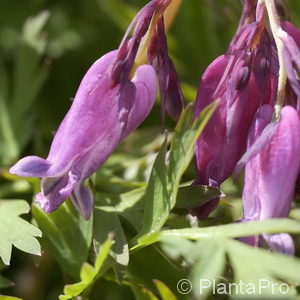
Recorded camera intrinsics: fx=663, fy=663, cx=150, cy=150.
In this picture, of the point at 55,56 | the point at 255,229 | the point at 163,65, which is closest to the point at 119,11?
the point at 55,56

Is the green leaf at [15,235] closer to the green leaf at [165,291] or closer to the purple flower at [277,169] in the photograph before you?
the green leaf at [165,291]

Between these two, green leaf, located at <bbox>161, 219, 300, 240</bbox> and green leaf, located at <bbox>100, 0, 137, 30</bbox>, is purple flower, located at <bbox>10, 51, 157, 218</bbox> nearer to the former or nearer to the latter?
green leaf, located at <bbox>161, 219, 300, 240</bbox>

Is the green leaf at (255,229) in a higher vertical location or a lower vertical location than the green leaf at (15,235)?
higher

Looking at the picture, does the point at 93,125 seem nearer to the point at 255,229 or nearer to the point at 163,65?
the point at 163,65

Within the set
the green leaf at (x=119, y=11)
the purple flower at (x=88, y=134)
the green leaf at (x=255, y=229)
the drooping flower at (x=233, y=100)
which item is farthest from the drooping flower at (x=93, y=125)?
the green leaf at (x=119, y=11)

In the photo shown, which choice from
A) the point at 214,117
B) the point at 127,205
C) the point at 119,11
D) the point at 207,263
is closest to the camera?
the point at 207,263
